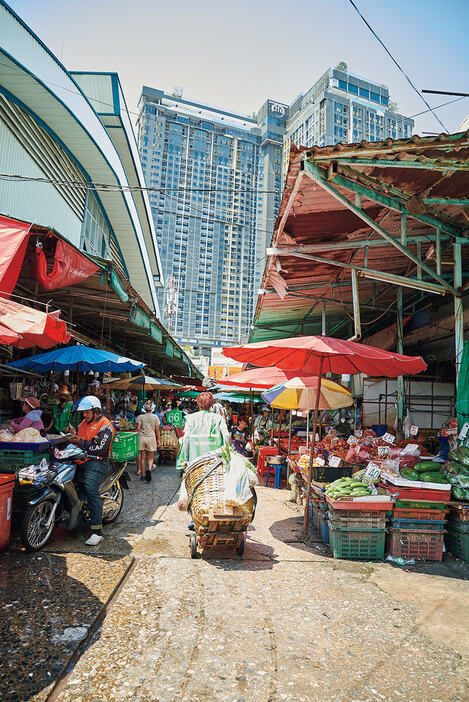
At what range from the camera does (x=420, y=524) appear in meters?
5.12

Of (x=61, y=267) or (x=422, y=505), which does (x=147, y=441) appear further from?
(x=422, y=505)

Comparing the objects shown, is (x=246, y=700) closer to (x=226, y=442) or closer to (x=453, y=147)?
(x=226, y=442)

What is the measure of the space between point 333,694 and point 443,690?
0.74 meters

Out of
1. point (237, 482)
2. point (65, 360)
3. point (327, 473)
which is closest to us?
point (237, 482)

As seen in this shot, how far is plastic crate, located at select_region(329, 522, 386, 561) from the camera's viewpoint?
5098 mm

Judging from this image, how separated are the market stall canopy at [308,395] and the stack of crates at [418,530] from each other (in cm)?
274

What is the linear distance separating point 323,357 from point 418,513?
7.90 ft

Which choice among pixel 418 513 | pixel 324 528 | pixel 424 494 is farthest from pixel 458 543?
pixel 324 528

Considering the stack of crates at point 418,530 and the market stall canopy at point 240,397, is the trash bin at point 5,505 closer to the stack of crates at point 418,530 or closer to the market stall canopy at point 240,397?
the stack of crates at point 418,530

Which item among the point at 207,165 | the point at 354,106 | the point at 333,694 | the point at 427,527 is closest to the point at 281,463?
the point at 427,527

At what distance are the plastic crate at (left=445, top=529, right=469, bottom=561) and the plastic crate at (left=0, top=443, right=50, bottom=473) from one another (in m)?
5.20

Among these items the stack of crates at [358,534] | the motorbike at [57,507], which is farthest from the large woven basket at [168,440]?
the stack of crates at [358,534]

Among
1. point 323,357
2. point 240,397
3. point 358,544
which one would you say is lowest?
point 358,544

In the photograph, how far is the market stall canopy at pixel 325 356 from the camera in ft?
17.1
